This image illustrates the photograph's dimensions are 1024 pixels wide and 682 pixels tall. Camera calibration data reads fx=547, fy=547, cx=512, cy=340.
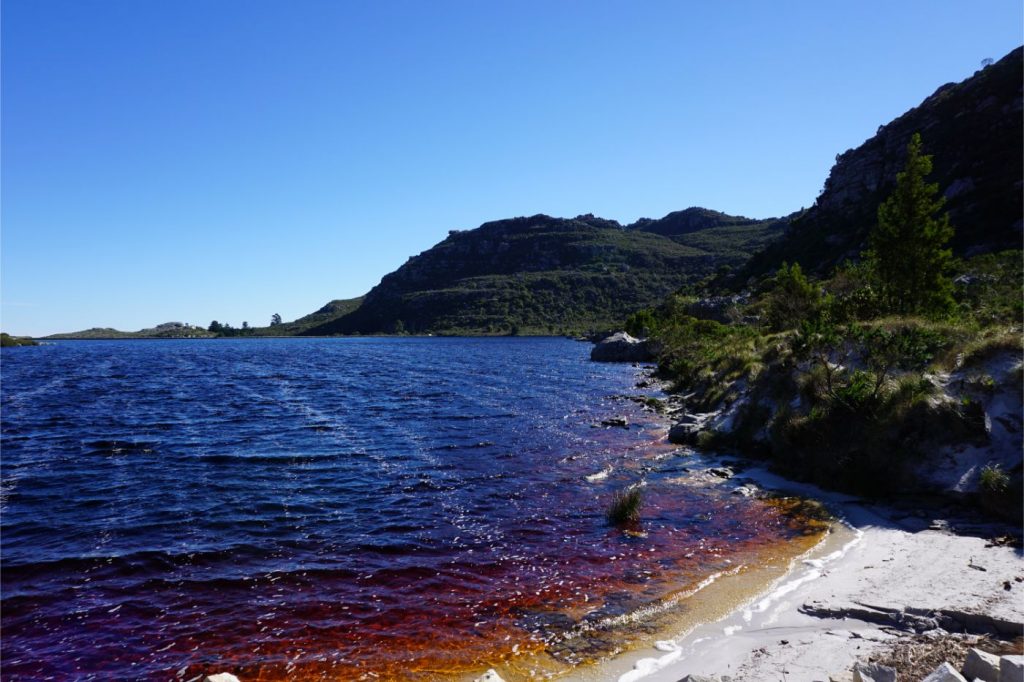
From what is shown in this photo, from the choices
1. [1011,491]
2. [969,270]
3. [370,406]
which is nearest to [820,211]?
[969,270]

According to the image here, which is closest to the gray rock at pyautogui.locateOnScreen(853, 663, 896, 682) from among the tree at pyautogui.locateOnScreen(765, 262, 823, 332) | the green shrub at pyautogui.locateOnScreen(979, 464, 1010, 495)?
the green shrub at pyautogui.locateOnScreen(979, 464, 1010, 495)

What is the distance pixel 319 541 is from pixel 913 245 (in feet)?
112

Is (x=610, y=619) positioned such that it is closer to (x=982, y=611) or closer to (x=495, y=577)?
(x=495, y=577)

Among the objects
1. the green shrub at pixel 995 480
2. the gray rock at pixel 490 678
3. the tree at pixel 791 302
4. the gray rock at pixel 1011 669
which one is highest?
the tree at pixel 791 302

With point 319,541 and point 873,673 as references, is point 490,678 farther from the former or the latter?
point 319,541

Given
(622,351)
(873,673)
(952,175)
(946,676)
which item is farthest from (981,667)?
(952,175)

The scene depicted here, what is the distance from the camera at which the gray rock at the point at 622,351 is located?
297 ft

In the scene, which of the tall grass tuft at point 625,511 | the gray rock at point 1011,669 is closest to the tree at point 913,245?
the tall grass tuft at point 625,511

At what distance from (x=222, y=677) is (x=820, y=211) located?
142627mm

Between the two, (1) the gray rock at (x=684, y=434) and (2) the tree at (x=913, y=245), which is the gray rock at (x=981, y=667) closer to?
(1) the gray rock at (x=684, y=434)

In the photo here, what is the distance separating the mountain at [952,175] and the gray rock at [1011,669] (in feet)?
210

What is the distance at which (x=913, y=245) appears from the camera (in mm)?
31172

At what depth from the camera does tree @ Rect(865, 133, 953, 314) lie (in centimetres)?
3059

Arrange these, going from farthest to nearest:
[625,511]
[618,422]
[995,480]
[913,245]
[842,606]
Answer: [618,422] < [913,245] < [625,511] < [995,480] < [842,606]
